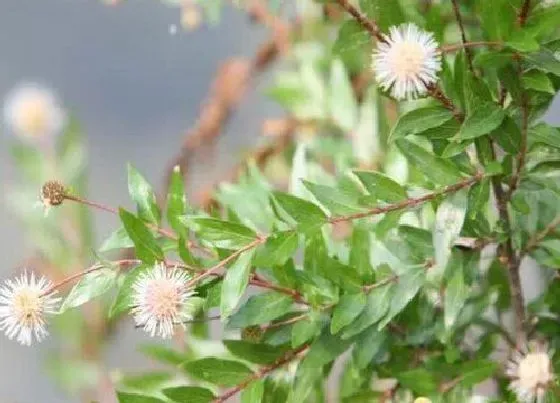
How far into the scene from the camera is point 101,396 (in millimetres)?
993

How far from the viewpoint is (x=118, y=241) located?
0.52 metres

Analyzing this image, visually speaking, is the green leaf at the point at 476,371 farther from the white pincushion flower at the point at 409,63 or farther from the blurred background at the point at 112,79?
the blurred background at the point at 112,79

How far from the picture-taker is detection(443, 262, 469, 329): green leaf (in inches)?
20.5

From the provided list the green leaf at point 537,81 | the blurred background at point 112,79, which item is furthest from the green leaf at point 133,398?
the blurred background at point 112,79

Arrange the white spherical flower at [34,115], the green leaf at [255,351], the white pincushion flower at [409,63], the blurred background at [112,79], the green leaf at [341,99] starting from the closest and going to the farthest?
the white pincushion flower at [409,63] → the green leaf at [255,351] → the green leaf at [341,99] → the white spherical flower at [34,115] → the blurred background at [112,79]

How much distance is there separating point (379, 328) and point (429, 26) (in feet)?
0.48

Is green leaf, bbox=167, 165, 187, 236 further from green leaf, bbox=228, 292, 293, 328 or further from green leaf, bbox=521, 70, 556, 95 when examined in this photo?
green leaf, bbox=521, 70, 556, 95

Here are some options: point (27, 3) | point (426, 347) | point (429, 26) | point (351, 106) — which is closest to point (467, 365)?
point (426, 347)

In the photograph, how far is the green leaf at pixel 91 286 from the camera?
0.48 metres

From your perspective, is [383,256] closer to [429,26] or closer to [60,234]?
[429,26]

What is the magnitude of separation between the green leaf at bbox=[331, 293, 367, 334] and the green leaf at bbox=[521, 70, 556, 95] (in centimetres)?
13

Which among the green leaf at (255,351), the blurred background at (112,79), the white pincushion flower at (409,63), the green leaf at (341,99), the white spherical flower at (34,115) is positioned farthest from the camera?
the blurred background at (112,79)

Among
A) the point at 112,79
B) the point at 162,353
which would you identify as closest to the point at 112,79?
the point at 112,79

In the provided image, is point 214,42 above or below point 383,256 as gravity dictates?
above
